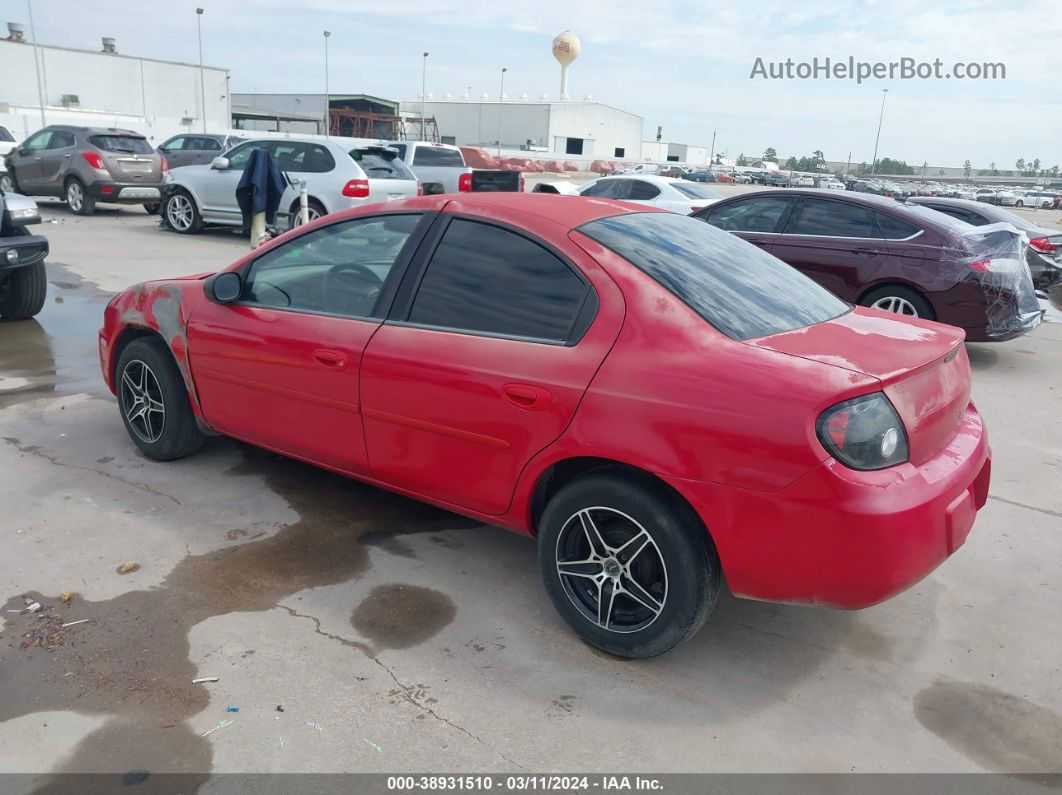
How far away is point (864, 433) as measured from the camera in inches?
101

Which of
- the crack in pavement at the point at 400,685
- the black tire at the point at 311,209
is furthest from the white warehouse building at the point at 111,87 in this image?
the crack in pavement at the point at 400,685

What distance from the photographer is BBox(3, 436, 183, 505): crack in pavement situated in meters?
4.29

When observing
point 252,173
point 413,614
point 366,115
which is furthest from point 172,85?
point 413,614

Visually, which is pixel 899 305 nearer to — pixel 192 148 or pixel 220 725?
pixel 220 725

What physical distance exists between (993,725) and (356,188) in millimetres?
11394

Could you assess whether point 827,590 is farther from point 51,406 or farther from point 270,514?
point 51,406

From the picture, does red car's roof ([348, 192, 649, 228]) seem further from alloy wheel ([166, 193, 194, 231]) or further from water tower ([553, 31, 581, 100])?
water tower ([553, 31, 581, 100])

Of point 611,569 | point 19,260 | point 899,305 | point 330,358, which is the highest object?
point 330,358

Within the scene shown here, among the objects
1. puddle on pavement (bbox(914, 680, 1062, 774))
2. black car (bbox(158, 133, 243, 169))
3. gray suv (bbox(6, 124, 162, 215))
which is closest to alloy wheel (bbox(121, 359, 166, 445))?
puddle on pavement (bbox(914, 680, 1062, 774))

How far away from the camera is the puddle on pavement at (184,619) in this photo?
2.59 meters

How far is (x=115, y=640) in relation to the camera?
9.96 ft

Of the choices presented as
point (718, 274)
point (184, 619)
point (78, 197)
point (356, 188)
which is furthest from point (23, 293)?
point (78, 197)

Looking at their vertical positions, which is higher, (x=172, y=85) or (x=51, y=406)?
(x=172, y=85)

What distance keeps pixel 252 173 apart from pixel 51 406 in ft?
21.3
